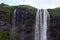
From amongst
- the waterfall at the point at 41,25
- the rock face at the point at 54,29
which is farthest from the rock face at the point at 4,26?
the rock face at the point at 54,29

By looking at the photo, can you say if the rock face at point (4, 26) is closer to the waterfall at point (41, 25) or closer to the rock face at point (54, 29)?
the waterfall at point (41, 25)

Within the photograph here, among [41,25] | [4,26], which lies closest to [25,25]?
[41,25]

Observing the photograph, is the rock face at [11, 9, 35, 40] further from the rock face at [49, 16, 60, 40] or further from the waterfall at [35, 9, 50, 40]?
the rock face at [49, 16, 60, 40]

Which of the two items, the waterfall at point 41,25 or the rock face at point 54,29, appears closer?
the waterfall at point 41,25

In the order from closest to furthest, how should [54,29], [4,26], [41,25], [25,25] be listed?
[41,25]
[4,26]
[54,29]
[25,25]

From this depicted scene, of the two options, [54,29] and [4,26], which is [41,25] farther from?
[4,26]

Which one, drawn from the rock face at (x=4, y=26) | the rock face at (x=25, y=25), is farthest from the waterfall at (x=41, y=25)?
the rock face at (x=4, y=26)

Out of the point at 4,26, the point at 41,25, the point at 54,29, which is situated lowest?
the point at 54,29

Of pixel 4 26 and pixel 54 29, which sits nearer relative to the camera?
pixel 4 26

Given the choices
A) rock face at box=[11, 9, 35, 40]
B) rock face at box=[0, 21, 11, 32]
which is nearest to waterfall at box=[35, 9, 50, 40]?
rock face at box=[11, 9, 35, 40]
